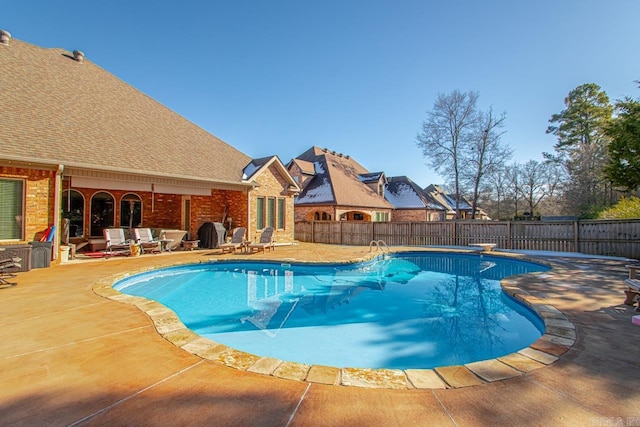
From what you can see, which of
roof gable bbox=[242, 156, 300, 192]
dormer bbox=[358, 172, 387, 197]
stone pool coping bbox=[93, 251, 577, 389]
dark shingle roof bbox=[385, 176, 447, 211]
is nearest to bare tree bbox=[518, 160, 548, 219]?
dark shingle roof bbox=[385, 176, 447, 211]

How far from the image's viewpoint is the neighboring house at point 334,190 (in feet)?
73.3

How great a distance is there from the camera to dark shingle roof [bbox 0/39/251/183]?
9.62 m

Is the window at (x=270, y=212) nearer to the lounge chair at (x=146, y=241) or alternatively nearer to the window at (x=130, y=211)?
the lounge chair at (x=146, y=241)

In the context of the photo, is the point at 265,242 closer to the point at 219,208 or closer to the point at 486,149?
the point at 219,208

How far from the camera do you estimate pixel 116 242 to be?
39.2 feet

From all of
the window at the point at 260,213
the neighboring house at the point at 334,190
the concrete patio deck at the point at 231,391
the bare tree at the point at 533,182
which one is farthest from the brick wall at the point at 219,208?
the bare tree at the point at 533,182

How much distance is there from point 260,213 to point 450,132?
20.5 meters

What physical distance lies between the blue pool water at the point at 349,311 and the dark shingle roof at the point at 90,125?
15.6ft

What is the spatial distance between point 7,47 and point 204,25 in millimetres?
8342

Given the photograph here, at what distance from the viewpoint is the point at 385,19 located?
36.5 feet

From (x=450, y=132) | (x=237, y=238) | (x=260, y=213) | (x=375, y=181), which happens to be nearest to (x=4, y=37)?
(x=237, y=238)

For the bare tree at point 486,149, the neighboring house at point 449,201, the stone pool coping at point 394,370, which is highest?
the bare tree at point 486,149

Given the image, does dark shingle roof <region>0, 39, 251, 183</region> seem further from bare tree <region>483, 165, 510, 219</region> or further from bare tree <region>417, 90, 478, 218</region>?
bare tree <region>483, 165, 510, 219</region>

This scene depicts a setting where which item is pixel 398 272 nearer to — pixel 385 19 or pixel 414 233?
pixel 414 233
